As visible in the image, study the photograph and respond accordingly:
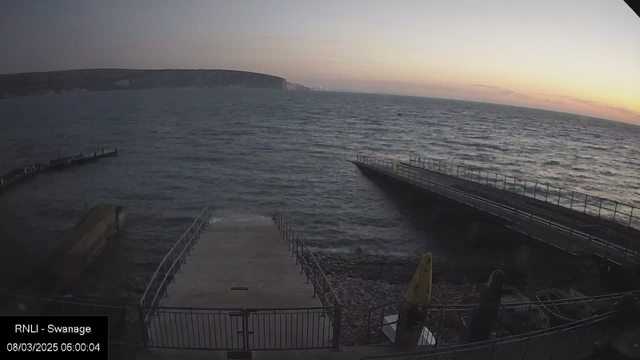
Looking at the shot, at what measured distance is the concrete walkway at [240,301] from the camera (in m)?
7.64

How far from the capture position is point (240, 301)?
9.72 meters

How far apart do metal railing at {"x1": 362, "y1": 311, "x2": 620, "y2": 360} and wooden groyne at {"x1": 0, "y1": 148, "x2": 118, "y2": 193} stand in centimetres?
3667

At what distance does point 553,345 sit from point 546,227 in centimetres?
1386

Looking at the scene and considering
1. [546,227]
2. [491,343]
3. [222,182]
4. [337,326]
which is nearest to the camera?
[491,343]

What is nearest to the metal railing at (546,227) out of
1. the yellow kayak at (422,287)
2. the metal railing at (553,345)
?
the metal railing at (553,345)

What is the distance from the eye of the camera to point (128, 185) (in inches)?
1375

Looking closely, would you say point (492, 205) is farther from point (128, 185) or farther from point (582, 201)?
point (128, 185)

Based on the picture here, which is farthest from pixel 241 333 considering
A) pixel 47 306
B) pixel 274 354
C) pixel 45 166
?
pixel 45 166

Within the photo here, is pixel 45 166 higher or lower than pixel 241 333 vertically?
lower

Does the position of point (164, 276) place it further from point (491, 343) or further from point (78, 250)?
point (491, 343)

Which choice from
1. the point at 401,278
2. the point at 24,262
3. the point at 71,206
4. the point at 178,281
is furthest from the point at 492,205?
the point at 71,206

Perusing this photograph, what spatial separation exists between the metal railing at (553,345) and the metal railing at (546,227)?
914 cm

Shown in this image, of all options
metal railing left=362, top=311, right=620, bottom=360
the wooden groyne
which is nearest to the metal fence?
metal railing left=362, top=311, right=620, bottom=360

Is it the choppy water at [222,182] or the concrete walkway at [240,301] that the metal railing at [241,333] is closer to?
the concrete walkway at [240,301]
